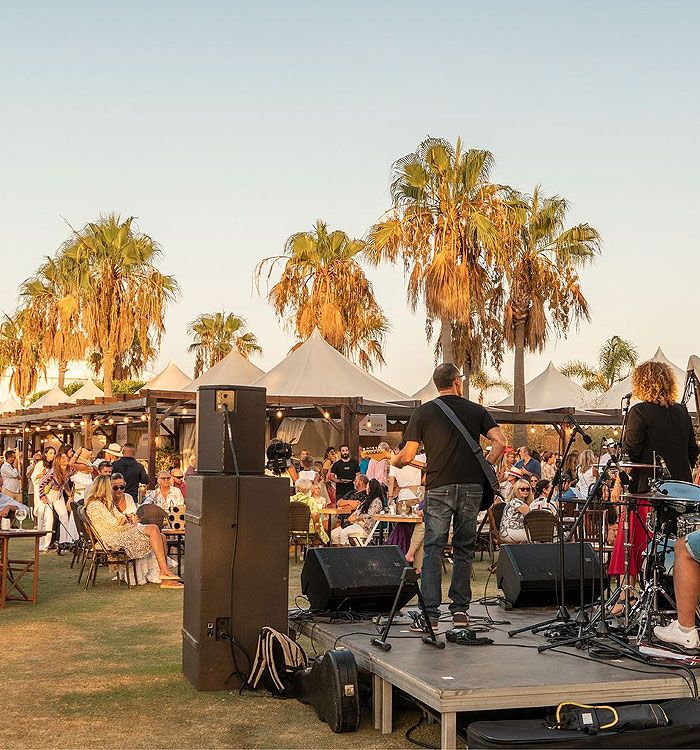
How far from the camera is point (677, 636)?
5.56m

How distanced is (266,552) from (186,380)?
25.0 m

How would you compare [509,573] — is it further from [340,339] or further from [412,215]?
[340,339]

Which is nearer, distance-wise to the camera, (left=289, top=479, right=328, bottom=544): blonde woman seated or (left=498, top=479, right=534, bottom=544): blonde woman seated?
(left=498, top=479, right=534, bottom=544): blonde woman seated

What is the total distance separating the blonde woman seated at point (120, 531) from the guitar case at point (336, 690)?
609cm

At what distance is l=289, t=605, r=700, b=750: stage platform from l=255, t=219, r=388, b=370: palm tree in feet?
76.7

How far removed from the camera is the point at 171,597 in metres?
10.8

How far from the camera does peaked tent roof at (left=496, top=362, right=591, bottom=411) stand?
90.6ft

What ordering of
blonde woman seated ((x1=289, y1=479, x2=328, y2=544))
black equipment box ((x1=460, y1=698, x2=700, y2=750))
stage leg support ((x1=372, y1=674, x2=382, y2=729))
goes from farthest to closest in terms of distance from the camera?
blonde woman seated ((x1=289, y1=479, x2=328, y2=544)) → stage leg support ((x1=372, y1=674, x2=382, y2=729)) → black equipment box ((x1=460, y1=698, x2=700, y2=750))

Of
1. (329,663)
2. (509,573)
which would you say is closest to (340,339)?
(509,573)

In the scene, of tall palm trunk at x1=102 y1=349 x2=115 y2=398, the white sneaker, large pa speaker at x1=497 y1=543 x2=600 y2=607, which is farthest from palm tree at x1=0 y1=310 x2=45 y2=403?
the white sneaker

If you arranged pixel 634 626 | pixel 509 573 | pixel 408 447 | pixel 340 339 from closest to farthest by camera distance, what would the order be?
1. pixel 634 626
2. pixel 408 447
3. pixel 509 573
4. pixel 340 339

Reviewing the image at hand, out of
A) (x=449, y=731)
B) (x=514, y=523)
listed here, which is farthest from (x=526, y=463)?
(x=449, y=731)

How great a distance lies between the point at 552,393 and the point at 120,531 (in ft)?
60.1

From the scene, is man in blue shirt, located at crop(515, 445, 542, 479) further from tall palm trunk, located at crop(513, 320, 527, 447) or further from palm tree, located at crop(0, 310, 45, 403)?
palm tree, located at crop(0, 310, 45, 403)
